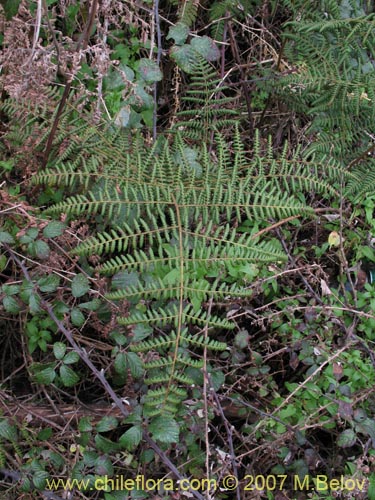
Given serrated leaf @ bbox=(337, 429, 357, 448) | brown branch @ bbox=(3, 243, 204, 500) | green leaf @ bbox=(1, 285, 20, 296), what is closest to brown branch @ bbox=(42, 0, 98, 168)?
brown branch @ bbox=(3, 243, 204, 500)

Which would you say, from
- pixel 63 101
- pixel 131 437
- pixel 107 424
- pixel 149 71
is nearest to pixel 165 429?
pixel 131 437

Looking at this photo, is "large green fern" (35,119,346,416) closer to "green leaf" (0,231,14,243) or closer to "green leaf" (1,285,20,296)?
"green leaf" (0,231,14,243)

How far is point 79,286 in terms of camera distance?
1891mm

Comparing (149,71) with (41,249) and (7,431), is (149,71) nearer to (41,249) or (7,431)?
(41,249)

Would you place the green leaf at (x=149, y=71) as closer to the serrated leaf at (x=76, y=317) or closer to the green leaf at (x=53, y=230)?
the green leaf at (x=53, y=230)

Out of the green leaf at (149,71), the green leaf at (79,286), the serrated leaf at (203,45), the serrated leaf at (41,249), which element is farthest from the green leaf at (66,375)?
the serrated leaf at (203,45)

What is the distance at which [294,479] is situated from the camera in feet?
6.63

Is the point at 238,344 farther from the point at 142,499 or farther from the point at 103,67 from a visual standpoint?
the point at 103,67

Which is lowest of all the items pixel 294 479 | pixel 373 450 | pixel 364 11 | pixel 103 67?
pixel 294 479

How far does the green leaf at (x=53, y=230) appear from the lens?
6.24 feet

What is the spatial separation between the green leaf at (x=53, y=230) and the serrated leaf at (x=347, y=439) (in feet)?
3.69

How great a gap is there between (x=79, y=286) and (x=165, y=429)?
0.52 m

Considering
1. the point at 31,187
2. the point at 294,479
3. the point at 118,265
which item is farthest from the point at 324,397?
the point at 31,187

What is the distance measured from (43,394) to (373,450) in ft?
3.84
